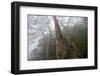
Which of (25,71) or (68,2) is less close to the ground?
(68,2)

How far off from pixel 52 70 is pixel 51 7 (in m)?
0.31

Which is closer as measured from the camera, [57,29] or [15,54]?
[15,54]

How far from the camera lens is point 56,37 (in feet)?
4.00

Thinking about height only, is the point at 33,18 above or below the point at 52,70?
above

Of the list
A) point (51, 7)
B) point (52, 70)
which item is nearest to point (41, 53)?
point (52, 70)

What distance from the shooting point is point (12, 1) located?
115cm

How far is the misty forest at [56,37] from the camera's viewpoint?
3.85 feet

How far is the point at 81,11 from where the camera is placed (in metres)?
1.27

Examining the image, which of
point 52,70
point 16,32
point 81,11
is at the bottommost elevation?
point 52,70

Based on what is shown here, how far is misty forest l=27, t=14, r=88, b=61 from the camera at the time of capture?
1.17m

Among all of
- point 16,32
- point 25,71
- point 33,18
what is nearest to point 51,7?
point 33,18

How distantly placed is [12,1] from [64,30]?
293 mm

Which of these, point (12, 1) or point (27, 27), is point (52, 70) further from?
point (12, 1)
